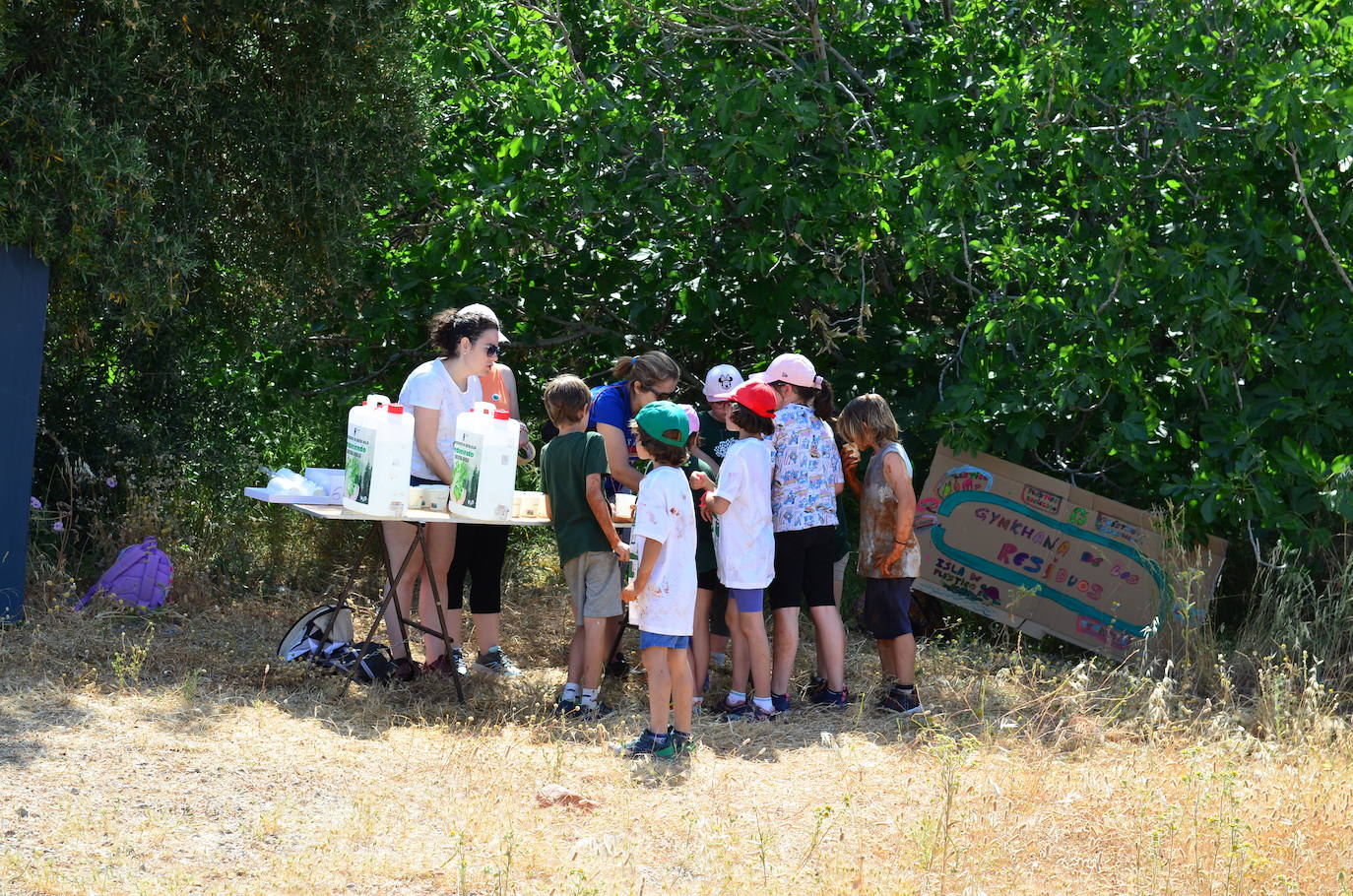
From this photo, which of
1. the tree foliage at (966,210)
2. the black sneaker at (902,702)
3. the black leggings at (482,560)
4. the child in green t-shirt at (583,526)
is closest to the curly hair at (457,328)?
the child in green t-shirt at (583,526)

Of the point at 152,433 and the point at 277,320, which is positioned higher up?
the point at 277,320

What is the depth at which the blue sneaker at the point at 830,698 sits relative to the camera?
19.0 feet

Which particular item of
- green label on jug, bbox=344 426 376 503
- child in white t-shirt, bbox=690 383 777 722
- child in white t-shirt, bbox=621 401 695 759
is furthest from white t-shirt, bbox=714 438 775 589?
green label on jug, bbox=344 426 376 503

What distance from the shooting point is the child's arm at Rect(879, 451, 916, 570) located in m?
5.64

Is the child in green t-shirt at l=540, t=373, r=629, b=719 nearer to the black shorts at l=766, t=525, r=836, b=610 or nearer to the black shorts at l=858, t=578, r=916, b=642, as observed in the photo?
the black shorts at l=766, t=525, r=836, b=610

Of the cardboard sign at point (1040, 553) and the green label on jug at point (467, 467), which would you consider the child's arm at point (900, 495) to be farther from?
the green label on jug at point (467, 467)

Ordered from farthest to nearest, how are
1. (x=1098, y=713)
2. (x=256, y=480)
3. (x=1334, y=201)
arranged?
(x=256, y=480)
(x=1334, y=201)
(x=1098, y=713)

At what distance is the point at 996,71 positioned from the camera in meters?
6.58

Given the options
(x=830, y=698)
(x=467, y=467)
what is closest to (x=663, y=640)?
(x=467, y=467)

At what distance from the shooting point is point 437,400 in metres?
5.54

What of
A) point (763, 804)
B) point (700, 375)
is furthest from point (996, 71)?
point (763, 804)

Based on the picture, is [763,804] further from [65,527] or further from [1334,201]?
[65,527]

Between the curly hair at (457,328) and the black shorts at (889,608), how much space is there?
6.58ft

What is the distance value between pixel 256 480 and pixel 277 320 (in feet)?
3.24
